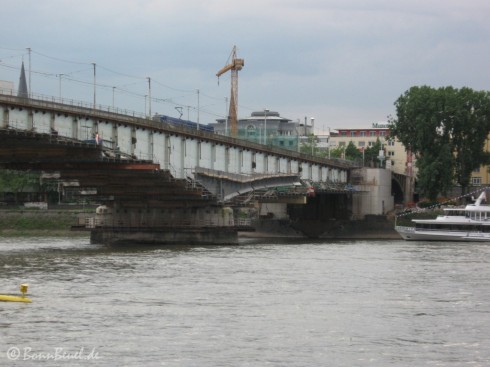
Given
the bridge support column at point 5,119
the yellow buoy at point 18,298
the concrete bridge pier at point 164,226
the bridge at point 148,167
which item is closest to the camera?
the yellow buoy at point 18,298

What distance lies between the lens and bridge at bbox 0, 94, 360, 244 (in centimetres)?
9025

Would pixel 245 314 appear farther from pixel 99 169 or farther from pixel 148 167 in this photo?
pixel 99 169

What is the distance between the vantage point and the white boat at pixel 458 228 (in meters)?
124

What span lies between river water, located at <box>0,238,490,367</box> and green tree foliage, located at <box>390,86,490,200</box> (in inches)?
3065

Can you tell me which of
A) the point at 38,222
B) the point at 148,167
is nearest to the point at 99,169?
the point at 148,167

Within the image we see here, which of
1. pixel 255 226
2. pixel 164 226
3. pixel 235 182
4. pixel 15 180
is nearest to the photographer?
pixel 164 226

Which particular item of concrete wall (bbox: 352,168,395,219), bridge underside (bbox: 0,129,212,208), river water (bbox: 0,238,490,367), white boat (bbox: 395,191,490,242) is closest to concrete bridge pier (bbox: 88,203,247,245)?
bridge underside (bbox: 0,129,212,208)

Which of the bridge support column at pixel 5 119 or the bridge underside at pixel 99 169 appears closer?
Answer: the bridge support column at pixel 5 119

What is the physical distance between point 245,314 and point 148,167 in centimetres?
5353

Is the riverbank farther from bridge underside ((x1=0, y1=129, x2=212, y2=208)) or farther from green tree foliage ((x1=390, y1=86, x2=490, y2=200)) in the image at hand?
bridge underside ((x1=0, y1=129, x2=212, y2=208))

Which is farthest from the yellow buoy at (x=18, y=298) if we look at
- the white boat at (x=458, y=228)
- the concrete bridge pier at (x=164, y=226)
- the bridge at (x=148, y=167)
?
the white boat at (x=458, y=228)

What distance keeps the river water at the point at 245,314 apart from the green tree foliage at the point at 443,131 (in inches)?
3065

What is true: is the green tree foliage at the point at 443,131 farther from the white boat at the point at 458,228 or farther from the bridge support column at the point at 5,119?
the bridge support column at the point at 5,119

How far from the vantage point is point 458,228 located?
125438 mm
